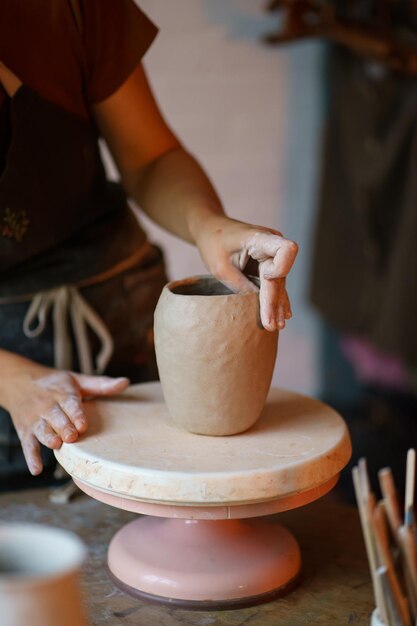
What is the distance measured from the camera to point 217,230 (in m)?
1.21

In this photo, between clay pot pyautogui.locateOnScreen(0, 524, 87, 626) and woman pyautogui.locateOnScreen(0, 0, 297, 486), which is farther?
woman pyautogui.locateOnScreen(0, 0, 297, 486)

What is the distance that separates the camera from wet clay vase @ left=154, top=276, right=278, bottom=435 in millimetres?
1067

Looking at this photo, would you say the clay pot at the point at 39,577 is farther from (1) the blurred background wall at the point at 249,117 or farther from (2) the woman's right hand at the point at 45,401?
(1) the blurred background wall at the point at 249,117

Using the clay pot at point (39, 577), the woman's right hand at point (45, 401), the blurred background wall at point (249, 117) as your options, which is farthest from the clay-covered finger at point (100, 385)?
the blurred background wall at point (249, 117)

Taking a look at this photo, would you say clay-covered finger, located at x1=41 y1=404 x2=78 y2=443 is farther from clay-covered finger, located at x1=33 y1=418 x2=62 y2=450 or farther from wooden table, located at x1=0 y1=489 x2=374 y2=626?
wooden table, located at x1=0 y1=489 x2=374 y2=626

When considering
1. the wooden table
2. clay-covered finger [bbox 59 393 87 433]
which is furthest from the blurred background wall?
clay-covered finger [bbox 59 393 87 433]

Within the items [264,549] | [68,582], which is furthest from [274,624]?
[68,582]

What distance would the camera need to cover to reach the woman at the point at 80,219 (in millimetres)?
1182

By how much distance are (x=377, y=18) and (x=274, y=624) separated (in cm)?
243

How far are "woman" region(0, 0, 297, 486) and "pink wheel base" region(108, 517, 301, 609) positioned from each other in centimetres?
17

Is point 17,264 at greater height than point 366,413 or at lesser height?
greater

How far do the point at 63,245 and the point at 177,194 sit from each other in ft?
0.67

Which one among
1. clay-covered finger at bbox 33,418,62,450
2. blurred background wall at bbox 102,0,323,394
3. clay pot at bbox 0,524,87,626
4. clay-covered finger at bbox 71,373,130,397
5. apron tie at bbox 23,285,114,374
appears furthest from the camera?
blurred background wall at bbox 102,0,323,394

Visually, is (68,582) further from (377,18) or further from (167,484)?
(377,18)
